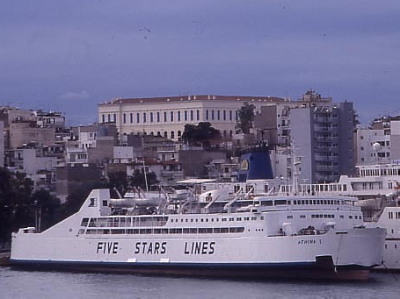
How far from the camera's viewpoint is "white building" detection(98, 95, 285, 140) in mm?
94688

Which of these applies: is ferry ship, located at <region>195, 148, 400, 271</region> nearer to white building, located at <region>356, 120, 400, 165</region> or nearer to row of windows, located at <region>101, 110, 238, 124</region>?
white building, located at <region>356, 120, 400, 165</region>

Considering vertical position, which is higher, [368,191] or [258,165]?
[258,165]

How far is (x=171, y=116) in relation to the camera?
95.6m

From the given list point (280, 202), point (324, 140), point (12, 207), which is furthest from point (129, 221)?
point (324, 140)

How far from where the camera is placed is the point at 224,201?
42.9m

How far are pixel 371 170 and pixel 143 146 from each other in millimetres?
32721

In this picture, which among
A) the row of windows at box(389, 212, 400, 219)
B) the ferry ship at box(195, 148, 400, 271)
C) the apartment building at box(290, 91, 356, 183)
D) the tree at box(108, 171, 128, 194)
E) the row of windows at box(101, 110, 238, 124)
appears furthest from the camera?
the row of windows at box(101, 110, 238, 124)

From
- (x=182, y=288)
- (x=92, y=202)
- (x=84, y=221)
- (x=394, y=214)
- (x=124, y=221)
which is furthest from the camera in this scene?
(x=92, y=202)

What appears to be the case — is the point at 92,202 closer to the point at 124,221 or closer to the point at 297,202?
the point at 124,221

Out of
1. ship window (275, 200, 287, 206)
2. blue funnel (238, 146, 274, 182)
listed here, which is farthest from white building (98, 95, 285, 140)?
ship window (275, 200, 287, 206)

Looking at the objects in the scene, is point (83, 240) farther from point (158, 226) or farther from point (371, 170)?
point (371, 170)

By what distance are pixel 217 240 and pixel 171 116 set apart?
54.1 m

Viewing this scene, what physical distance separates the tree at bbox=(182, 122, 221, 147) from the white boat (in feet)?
110

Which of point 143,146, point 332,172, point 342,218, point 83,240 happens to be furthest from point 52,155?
point 342,218
